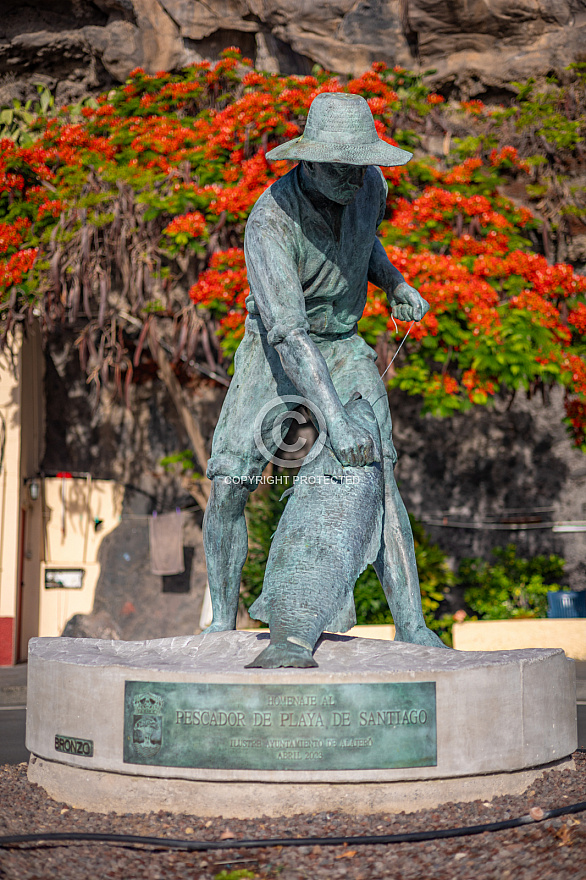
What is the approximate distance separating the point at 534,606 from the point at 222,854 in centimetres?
1002

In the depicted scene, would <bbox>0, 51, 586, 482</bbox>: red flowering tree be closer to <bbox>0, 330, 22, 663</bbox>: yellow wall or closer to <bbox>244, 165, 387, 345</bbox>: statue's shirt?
<bbox>0, 330, 22, 663</bbox>: yellow wall

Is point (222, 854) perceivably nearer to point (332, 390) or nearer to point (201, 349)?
point (332, 390)

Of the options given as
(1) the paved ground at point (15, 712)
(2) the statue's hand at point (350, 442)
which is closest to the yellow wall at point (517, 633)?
(1) the paved ground at point (15, 712)

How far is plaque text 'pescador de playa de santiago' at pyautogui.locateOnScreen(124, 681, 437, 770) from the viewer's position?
3.13 meters

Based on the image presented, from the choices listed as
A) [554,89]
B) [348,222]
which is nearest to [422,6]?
[554,89]

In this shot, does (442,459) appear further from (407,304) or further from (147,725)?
(147,725)

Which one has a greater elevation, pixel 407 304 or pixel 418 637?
pixel 407 304

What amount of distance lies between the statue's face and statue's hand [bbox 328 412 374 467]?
3.06 ft

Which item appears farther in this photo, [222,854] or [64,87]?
[64,87]

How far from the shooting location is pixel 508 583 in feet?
41.2

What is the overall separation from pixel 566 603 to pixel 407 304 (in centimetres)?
825

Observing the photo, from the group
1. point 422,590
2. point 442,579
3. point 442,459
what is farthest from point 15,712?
point 442,459

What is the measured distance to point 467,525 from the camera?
13469 millimetres

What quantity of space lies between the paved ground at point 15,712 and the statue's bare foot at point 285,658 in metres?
2.01
